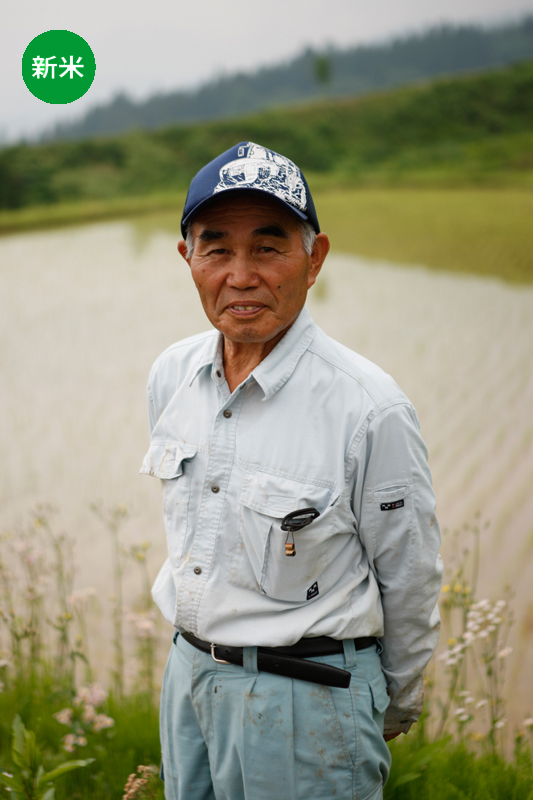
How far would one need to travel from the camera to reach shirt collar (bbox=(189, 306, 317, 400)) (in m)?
1.13

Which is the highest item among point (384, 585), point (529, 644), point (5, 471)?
point (384, 585)

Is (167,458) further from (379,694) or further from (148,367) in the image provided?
(148,367)

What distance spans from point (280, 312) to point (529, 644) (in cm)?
226

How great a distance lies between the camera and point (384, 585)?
3.86ft

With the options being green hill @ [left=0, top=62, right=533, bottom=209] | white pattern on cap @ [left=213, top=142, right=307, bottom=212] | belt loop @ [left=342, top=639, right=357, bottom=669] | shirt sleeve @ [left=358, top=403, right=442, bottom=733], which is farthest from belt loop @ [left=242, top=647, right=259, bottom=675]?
green hill @ [left=0, top=62, right=533, bottom=209]

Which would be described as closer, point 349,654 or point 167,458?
point 349,654

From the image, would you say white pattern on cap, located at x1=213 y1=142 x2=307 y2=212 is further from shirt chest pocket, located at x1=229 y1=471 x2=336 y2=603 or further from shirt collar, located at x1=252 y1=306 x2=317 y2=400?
shirt chest pocket, located at x1=229 y1=471 x2=336 y2=603

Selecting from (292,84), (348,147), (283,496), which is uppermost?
(292,84)

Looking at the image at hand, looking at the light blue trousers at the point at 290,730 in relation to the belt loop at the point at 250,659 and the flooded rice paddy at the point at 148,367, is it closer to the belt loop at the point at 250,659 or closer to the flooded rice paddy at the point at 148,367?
the belt loop at the point at 250,659

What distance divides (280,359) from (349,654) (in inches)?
21.0

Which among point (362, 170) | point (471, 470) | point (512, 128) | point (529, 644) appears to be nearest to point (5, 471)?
point (471, 470)

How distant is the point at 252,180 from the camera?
1.08m

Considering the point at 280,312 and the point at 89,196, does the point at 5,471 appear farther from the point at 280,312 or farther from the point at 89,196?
the point at 89,196

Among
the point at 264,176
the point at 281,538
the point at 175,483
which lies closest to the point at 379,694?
the point at 281,538
